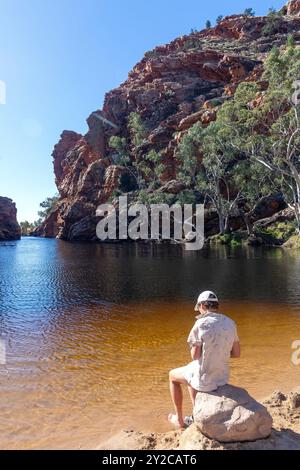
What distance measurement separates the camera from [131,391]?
7.67 m

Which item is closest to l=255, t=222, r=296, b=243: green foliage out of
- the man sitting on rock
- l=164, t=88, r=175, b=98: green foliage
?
l=164, t=88, r=175, b=98: green foliage

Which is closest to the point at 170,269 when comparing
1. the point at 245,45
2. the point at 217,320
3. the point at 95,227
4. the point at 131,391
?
the point at 131,391

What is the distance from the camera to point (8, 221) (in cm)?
12150

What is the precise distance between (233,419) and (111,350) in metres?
6.39

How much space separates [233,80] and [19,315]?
8443 centimetres

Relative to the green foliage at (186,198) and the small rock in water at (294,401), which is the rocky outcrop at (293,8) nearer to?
the green foliage at (186,198)

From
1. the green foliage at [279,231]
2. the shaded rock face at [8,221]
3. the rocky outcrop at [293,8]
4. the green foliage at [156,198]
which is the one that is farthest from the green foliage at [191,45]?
the shaded rock face at [8,221]

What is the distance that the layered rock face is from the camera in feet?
280

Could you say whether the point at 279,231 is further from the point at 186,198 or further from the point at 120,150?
the point at 120,150

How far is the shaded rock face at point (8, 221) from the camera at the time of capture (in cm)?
11765

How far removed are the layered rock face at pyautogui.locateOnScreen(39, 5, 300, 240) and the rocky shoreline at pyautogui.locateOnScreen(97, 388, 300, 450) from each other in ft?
247

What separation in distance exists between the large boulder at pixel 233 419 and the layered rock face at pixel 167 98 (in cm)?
7585

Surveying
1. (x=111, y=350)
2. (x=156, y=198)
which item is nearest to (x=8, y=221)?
(x=156, y=198)

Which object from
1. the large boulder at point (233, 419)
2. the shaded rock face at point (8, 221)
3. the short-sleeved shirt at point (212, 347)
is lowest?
the large boulder at point (233, 419)
